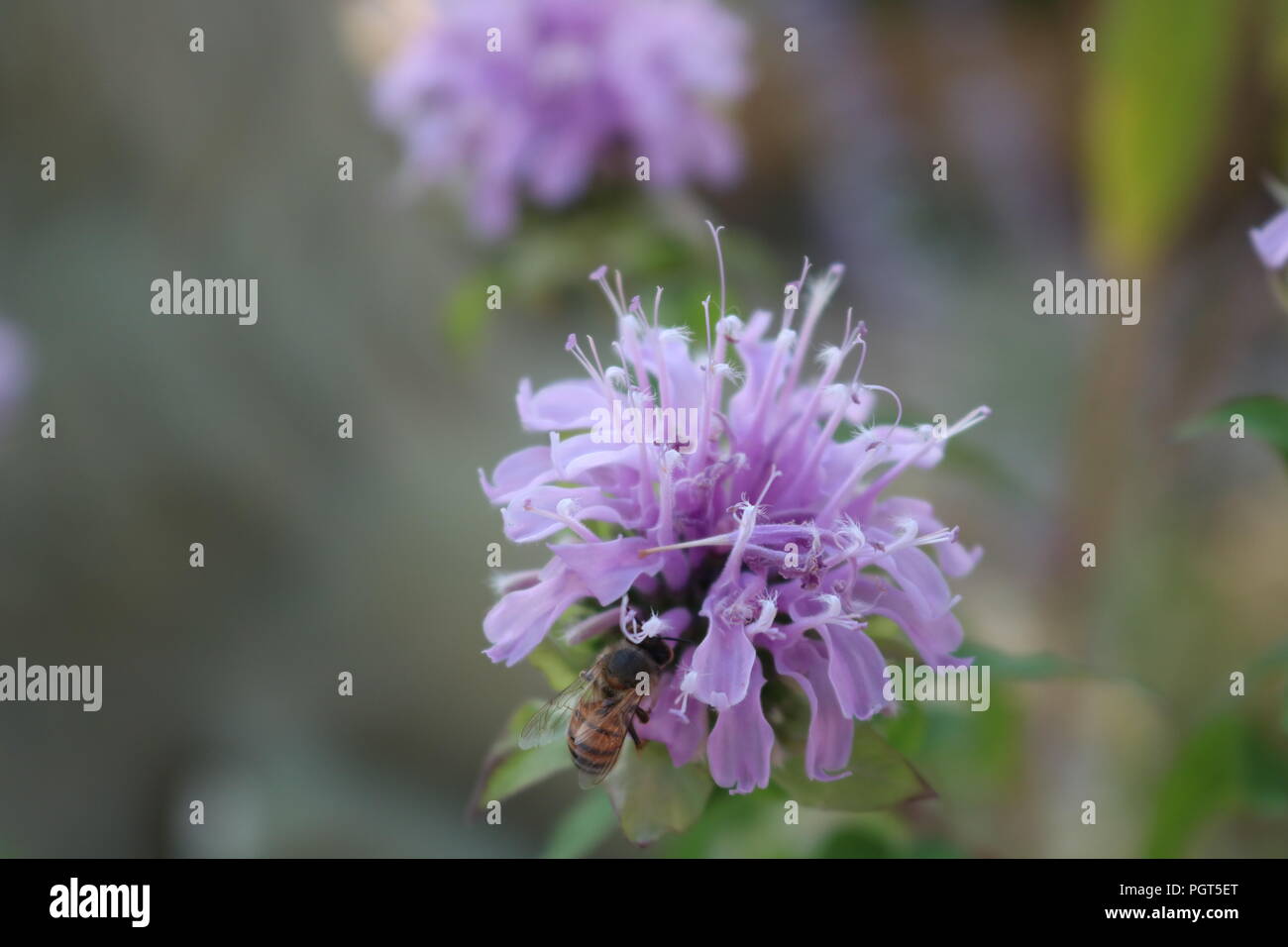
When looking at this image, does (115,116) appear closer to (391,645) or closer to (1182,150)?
(391,645)

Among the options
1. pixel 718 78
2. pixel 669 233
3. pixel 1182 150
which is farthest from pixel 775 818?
pixel 1182 150

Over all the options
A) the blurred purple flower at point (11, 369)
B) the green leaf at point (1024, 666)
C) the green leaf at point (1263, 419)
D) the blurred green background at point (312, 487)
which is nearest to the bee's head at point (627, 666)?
the green leaf at point (1024, 666)

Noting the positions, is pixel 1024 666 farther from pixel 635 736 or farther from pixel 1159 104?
pixel 1159 104

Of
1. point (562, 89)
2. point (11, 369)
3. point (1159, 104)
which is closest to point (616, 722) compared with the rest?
point (562, 89)

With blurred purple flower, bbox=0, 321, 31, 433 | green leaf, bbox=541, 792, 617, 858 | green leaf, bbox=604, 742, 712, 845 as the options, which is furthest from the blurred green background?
green leaf, bbox=604, 742, 712, 845

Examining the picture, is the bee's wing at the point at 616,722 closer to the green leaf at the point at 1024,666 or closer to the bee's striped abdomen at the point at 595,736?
the bee's striped abdomen at the point at 595,736

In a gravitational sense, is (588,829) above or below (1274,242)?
below

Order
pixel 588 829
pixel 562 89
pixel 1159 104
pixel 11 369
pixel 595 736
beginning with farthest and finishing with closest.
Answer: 1. pixel 11 369
2. pixel 1159 104
3. pixel 562 89
4. pixel 588 829
5. pixel 595 736
